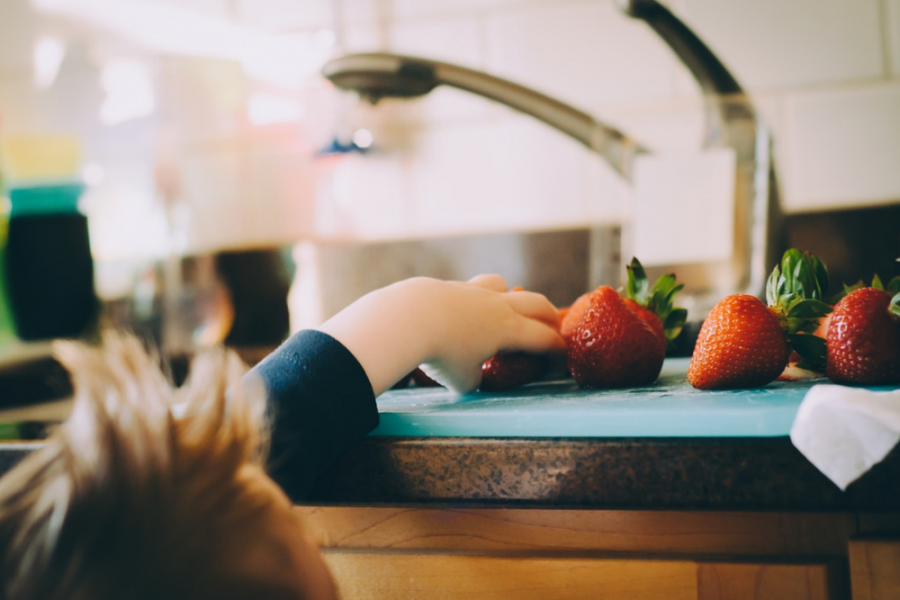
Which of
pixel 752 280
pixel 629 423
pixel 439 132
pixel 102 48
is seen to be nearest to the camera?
pixel 629 423

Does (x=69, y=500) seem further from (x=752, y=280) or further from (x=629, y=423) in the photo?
(x=752, y=280)

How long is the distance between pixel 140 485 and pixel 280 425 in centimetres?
12

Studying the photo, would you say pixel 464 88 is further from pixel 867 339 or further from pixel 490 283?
pixel 867 339

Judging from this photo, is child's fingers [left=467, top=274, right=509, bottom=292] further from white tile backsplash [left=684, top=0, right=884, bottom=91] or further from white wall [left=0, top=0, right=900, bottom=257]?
white tile backsplash [left=684, top=0, right=884, bottom=91]

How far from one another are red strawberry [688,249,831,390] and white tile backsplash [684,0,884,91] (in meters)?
0.65

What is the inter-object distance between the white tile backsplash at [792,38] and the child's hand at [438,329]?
0.67m

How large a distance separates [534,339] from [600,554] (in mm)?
181

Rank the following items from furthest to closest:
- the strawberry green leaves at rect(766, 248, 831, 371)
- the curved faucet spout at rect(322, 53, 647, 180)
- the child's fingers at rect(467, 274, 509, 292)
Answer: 1. the curved faucet spout at rect(322, 53, 647, 180)
2. the child's fingers at rect(467, 274, 509, 292)
3. the strawberry green leaves at rect(766, 248, 831, 371)

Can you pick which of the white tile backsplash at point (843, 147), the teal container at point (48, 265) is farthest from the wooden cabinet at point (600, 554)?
the teal container at point (48, 265)

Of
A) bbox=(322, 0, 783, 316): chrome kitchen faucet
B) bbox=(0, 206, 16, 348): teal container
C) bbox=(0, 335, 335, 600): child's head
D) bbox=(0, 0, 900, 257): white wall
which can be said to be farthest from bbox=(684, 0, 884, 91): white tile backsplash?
bbox=(0, 206, 16, 348): teal container

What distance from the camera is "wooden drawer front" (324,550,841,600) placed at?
1.12 ft

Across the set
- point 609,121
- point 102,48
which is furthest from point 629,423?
point 102,48

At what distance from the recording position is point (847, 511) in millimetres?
325

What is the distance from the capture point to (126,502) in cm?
A: 24
